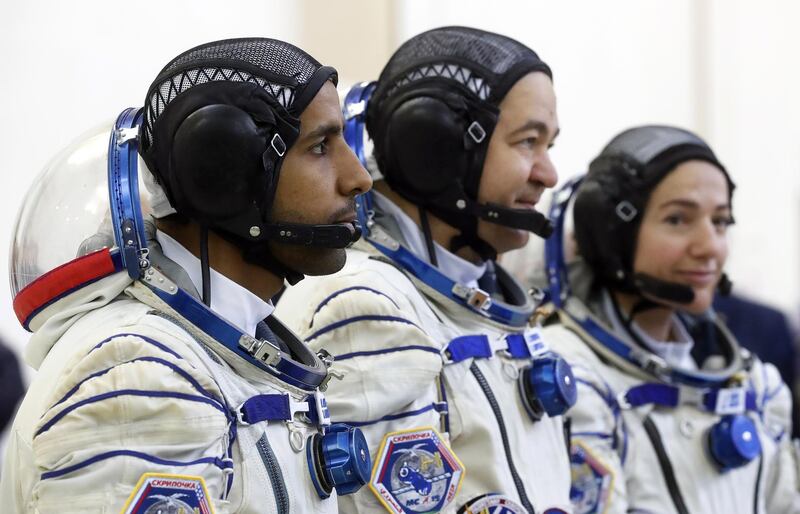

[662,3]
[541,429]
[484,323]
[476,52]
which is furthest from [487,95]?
[662,3]

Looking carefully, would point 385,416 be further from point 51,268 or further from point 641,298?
point 641,298

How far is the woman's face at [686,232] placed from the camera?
296 cm

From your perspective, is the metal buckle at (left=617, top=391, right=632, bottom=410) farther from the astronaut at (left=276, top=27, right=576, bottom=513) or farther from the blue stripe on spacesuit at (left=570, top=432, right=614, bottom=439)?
the astronaut at (left=276, top=27, right=576, bottom=513)

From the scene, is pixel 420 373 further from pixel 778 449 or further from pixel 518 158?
pixel 778 449

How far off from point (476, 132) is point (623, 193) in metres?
0.72

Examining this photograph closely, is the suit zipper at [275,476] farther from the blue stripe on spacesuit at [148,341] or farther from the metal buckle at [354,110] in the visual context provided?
the metal buckle at [354,110]

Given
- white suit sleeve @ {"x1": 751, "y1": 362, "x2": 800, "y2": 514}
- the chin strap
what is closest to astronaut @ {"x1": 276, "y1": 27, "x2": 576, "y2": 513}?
the chin strap

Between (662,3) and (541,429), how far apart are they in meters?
4.71

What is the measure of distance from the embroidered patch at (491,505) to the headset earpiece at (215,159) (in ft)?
2.37

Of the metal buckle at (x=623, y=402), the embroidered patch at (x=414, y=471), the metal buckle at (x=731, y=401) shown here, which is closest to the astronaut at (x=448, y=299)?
the embroidered patch at (x=414, y=471)

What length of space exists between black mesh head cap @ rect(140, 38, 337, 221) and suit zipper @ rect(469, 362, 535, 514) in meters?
0.62

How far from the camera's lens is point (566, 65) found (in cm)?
588

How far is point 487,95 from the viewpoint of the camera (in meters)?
2.40

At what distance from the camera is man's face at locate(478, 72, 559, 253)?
2412 mm
